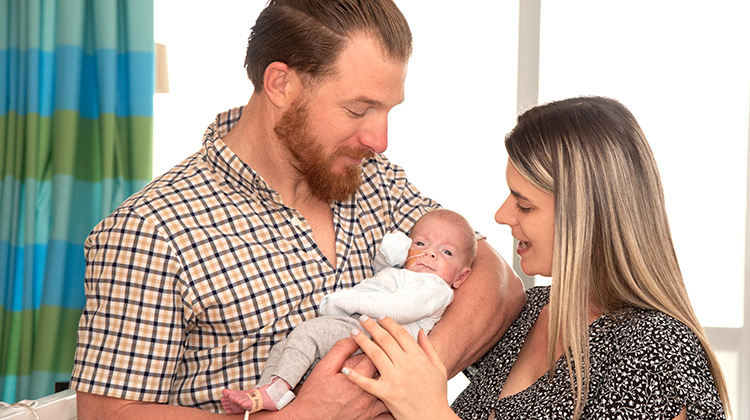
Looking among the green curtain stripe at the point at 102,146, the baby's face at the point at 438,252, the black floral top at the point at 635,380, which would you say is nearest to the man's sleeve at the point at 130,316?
the baby's face at the point at 438,252

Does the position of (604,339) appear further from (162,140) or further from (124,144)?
(162,140)

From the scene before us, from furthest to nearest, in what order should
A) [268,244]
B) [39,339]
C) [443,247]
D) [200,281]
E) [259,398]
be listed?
[39,339] → [443,247] → [268,244] → [200,281] → [259,398]

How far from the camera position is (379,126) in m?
1.68

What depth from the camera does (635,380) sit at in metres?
1.38

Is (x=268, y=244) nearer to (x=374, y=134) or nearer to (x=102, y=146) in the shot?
(x=374, y=134)

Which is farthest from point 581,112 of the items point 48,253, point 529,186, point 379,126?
point 48,253

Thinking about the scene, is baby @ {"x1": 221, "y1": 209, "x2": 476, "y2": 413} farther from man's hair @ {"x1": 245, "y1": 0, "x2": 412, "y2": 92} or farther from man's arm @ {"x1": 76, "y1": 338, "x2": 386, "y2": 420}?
man's hair @ {"x1": 245, "y1": 0, "x2": 412, "y2": 92}

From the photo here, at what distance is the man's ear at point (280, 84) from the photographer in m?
1.67

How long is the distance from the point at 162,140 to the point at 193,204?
6.52 feet

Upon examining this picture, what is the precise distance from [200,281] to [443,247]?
618 mm

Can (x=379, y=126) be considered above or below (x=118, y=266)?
above

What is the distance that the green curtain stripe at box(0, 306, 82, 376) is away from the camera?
108 inches

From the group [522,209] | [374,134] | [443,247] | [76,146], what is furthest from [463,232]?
[76,146]

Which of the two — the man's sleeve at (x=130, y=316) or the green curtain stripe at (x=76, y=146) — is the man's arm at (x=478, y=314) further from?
the green curtain stripe at (x=76, y=146)
